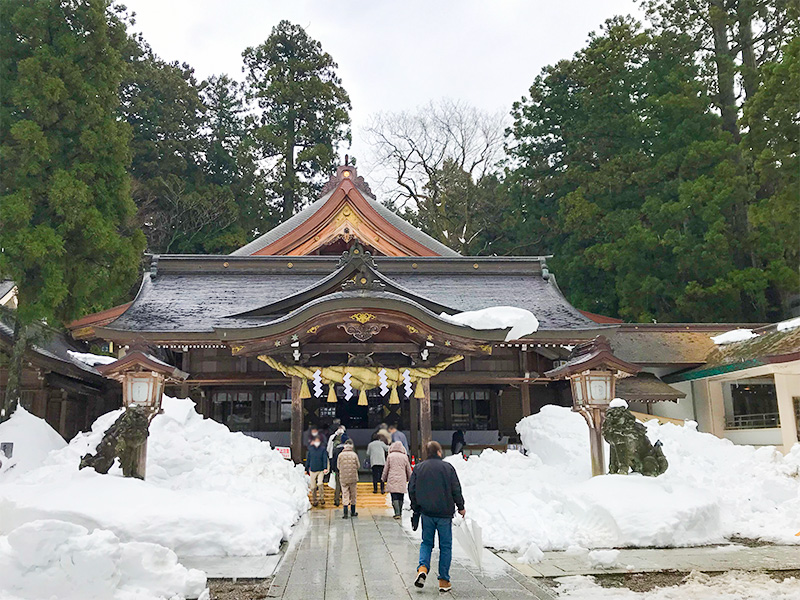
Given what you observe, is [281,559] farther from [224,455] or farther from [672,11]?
[672,11]

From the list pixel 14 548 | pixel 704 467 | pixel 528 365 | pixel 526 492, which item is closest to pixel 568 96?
pixel 528 365

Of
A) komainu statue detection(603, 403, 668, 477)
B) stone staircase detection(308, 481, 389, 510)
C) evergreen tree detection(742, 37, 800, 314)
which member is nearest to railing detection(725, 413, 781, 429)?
evergreen tree detection(742, 37, 800, 314)

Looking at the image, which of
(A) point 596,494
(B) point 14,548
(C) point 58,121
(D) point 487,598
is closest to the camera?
(B) point 14,548

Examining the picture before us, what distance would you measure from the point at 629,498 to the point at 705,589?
248 centimetres

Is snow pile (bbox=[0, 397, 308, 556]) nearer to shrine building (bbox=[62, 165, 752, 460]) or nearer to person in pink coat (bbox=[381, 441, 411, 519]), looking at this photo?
person in pink coat (bbox=[381, 441, 411, 519])

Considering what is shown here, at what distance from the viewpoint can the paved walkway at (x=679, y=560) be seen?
6207mm

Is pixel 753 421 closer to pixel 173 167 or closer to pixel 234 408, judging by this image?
pixel 234 408

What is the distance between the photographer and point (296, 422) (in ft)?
41.5

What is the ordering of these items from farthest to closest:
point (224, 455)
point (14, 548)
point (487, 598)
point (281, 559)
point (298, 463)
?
point (298, 463) → point (224, 455) → point (281, 559) → point (487, 598) → point (14, 548)

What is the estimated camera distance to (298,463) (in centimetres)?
1245

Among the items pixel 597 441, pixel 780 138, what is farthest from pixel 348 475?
pixel 780 138

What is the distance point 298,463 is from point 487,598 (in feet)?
25.2

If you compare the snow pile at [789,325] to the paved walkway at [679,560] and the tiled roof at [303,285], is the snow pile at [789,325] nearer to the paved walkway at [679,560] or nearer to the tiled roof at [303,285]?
the tiled roof at [303,285]

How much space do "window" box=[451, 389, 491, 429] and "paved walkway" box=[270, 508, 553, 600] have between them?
7.29 metres
